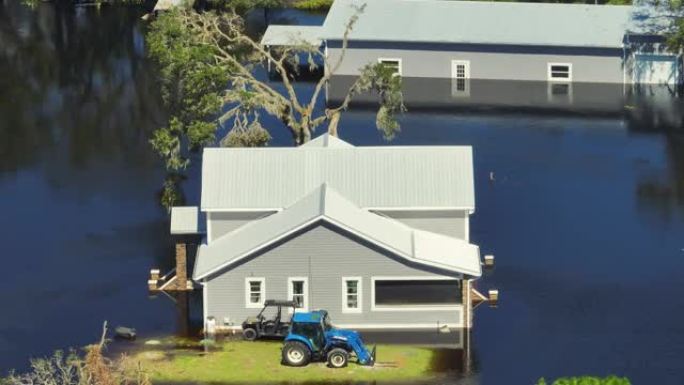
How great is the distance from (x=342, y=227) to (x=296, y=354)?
516 centimetres

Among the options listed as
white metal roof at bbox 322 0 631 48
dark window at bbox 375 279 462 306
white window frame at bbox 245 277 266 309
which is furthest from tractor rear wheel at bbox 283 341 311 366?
white metal roof at bbox 322 0 631 48

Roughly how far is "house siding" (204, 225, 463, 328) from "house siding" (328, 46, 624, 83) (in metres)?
44.6

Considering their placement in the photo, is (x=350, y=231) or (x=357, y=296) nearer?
(x=350, y=231)

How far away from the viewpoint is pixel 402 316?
54.0 metres

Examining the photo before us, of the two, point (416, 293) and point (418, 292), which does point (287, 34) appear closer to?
point (418, 292)

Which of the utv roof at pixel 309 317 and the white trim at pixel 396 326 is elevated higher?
the utv roof at pixel 309 317

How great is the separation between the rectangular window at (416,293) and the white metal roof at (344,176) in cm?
293

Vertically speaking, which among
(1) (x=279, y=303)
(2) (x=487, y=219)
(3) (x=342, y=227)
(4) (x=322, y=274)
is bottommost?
(1) (x=279, y=303)

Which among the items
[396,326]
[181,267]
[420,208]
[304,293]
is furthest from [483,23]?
[304,293]

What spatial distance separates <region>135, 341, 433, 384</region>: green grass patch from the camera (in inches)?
1949

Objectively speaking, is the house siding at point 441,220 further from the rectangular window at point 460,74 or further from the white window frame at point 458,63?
the white window frame at point 458,63

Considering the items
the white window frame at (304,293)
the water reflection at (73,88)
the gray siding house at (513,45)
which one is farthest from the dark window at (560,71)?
the white window frame at (304,293)

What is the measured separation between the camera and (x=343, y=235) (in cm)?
5312

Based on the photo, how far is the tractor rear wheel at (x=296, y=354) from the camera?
50.1 metres
